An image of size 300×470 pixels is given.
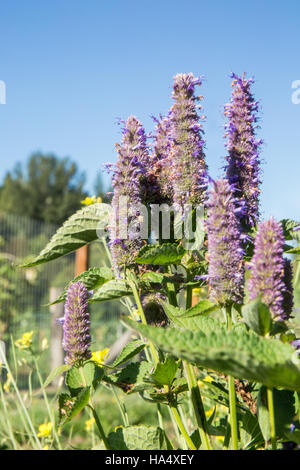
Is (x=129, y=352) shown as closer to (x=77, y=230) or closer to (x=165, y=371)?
(x=165, y=371)

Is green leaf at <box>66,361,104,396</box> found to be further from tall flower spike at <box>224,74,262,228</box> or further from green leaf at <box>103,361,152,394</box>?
tall flower spike at <box>224,74,262,228</box>

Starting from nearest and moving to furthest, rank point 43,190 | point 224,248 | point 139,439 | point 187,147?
point 224,248 < point 139,439 < point 187,147 < point 43,190

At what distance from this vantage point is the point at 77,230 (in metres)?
1.05

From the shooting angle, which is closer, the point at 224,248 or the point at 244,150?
the point at 224,248

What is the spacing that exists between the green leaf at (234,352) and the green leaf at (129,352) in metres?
0.37

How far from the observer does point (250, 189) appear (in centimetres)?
98

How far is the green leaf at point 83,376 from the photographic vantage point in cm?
92

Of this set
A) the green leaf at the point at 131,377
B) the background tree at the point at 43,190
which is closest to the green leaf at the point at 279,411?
the green leaf at the point at 131,377

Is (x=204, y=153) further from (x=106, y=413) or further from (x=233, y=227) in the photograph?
(x=106, y=413)

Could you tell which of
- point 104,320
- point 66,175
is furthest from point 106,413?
Answer: point 66,175

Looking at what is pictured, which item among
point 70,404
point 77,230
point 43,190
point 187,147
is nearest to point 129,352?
point 70,404

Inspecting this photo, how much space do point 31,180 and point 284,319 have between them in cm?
2991

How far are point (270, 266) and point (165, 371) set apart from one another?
309mm
